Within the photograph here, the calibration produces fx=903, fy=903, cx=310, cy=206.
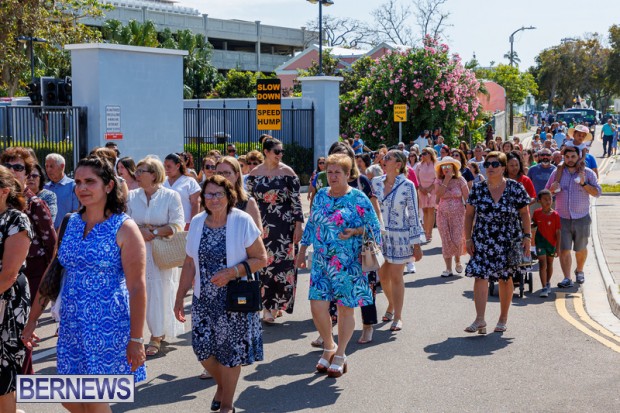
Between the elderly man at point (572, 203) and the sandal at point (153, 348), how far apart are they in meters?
5.91

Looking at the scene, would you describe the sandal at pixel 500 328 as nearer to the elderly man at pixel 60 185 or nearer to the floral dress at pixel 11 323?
the elderly man at pixel 60 185

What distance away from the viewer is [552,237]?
1180 centimetres

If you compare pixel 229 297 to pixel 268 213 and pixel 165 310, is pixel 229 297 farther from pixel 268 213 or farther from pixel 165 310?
pixel 268 213

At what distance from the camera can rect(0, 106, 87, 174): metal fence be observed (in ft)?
60.0

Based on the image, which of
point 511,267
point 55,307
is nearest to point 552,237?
point 511,267

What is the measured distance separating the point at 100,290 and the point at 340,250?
3016 mm

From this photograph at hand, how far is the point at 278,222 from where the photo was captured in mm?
9672

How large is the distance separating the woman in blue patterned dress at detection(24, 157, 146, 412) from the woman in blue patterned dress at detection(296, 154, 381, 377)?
2.83 metres

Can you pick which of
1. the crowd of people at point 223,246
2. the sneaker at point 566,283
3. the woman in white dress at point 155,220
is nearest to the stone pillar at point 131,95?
the crowd of people at point 223,246

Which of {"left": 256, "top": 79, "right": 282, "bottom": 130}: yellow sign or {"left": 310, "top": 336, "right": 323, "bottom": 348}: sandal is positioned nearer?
{"left": 310, "top": 336, "right": 323, "bottom": 348}: sandal

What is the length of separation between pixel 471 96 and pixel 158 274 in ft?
85.8

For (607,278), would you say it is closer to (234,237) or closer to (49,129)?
(234,237)

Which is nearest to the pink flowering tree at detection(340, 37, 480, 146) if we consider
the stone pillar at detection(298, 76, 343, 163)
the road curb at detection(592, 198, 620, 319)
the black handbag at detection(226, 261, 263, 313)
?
the stone pillar at detection(298, 76, 343, 163)

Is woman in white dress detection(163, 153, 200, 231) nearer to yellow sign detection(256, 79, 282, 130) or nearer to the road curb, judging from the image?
the road curb
